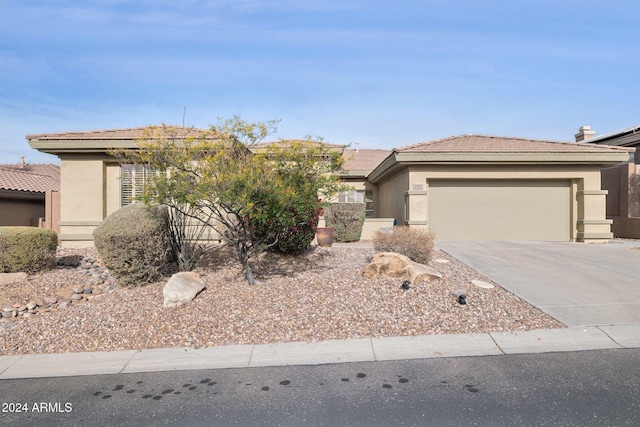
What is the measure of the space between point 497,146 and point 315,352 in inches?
500

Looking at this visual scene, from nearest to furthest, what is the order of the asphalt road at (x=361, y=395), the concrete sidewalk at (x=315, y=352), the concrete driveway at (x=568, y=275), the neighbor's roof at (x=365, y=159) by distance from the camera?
the asphalt road at (x=361, y=395) → the concrete sidewalk at (x=315, y=352) → the concrete driveway at (x=568, y=275) → the neighbor's roof at (x=365, y=159)

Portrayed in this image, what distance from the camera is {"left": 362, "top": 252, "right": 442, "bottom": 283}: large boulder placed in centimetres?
798

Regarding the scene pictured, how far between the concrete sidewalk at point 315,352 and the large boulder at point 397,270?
214 cm

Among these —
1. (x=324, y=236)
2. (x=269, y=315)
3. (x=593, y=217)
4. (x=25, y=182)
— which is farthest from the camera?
(x=25, y=182)

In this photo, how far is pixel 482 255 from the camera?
11.2 meters

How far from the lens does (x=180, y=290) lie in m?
7.12

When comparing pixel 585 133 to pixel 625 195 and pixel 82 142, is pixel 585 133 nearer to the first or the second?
pixel 625 195

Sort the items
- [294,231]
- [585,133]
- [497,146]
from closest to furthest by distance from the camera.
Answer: [294,231], [497,146], [585,133]

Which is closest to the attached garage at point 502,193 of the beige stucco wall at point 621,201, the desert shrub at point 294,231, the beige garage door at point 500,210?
the beige garage door at point 500,210

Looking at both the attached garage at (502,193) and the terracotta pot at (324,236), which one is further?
the attached garage at (502,193)

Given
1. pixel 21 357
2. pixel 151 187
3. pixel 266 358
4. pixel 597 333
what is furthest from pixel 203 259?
pixel 597 333

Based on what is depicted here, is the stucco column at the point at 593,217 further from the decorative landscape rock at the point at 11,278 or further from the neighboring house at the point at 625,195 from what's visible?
the decorative landscape rock at the point at 11,278

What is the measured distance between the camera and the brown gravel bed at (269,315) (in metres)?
5.99

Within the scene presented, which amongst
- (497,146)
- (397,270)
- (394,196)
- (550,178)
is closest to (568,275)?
(397,270)
